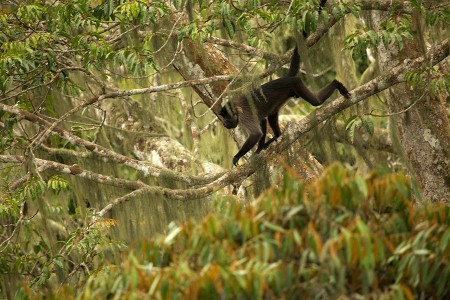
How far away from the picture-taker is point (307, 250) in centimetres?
291

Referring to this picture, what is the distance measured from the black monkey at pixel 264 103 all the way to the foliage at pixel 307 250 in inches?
139

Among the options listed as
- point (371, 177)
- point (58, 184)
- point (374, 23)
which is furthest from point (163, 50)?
point (371, 177)

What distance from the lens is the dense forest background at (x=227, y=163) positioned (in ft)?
9.66

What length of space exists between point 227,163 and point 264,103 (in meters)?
1.14

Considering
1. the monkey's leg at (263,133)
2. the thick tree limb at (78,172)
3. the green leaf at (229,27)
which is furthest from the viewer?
the monkey's leg at (263,133)

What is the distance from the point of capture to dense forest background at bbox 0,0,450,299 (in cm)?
294

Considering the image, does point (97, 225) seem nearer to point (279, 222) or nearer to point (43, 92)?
point (43, 92)

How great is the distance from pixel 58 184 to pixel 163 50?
4.48 feet

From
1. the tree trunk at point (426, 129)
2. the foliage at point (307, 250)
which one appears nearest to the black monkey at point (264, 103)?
the tree trunk at point (426, 129)

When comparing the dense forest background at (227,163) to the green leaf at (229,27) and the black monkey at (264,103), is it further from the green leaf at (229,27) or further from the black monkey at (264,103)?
the black monkey at (264,103)

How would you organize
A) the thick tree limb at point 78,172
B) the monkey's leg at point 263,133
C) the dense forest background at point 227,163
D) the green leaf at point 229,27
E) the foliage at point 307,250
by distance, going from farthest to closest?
the monkey's leg at point 263,133 → the thick tree limb at point 78,172 → the green leaf at point 229,27 → the dense forest background at point 227,163 → the foliage at point 307,250

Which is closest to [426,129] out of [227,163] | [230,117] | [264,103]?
[264,103]

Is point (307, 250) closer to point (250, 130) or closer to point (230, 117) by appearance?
point (250, 130)

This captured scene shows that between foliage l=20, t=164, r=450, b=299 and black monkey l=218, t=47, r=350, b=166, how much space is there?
139 inches
